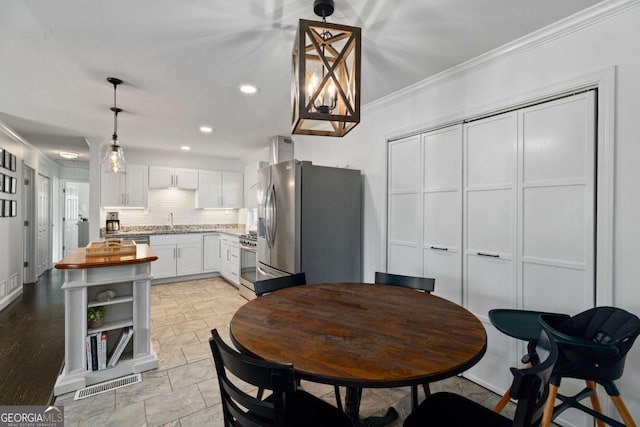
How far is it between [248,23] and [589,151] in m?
2.23

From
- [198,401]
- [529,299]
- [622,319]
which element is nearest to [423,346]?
[622,319]

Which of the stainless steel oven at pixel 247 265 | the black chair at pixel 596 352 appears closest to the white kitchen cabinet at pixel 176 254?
the stainless steel oven at pixel 247 265

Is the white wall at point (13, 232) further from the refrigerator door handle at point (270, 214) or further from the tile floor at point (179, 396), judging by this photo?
the refrigerator door handle at point (270, 214)

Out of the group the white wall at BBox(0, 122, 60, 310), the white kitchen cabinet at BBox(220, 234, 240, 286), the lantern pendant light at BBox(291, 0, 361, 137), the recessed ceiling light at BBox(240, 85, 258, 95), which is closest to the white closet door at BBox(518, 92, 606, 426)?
the lantern pendant light at BBox(291, 0, 361, 137)

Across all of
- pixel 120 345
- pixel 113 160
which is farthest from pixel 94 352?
pixel 113 160

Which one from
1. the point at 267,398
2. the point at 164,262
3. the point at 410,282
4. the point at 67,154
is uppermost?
the point at 67,154

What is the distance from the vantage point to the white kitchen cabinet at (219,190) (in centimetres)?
605

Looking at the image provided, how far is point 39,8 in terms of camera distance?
1692 mm

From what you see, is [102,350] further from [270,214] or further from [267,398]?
[267,398]

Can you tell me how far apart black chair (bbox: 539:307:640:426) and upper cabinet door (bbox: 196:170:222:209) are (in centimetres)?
580

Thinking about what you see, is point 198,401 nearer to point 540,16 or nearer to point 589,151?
point 589,151

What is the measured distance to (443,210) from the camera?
8.43 ft

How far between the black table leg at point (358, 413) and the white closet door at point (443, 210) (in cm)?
106
